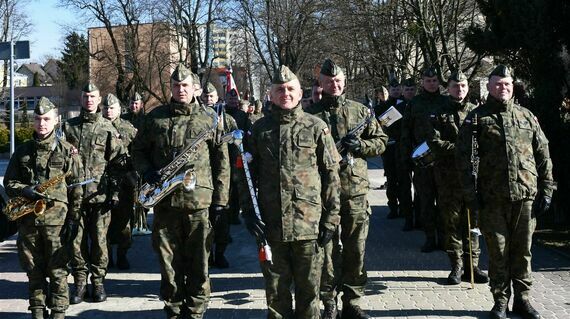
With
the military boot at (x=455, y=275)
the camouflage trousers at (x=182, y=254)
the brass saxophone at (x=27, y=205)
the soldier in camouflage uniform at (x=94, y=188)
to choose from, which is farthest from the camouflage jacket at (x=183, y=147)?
the military boot at (x=455, y=275)

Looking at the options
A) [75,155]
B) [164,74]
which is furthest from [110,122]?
[164,74]

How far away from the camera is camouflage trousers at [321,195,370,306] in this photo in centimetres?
632

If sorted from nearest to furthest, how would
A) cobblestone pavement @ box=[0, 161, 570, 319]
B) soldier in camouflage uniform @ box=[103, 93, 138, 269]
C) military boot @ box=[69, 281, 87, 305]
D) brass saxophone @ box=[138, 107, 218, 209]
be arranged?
brass saxophone @ box=[138, 107, 218, 209] → cobblestone pavement @ box=[0, 161, 570, 319] → military boot @ box=[69, 281, 87, 305] → soldier in camouflage uniform @ box=[103, 93, 138, 269]

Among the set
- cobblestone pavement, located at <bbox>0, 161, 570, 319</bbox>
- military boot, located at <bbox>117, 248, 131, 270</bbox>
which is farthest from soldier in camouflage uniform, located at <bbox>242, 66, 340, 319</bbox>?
military boot, located at <bbox>117, 248, 131, 270</bbox>

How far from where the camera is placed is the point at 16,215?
643 centimetres

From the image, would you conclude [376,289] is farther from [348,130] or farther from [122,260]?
[122,260]

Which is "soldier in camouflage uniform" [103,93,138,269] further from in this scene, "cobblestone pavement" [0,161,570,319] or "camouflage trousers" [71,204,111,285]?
"camouflage trousers" [71,204,111,285]

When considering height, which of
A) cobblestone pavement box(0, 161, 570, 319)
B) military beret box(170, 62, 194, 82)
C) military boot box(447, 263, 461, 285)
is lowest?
cobblestone pavement box(0, 161, 570, 319)

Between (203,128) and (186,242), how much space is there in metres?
1.06

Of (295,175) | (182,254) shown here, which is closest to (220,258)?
(182,254)

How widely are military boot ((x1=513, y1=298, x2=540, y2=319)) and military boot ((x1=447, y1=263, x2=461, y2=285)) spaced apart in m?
1.23

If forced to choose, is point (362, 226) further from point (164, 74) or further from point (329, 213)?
point (164, 74)

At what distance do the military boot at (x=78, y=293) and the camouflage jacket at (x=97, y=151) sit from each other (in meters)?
0.91

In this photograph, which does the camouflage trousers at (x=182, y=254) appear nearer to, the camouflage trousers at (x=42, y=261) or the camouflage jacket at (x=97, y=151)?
the camouflage trousers at (x=42, y=261)
